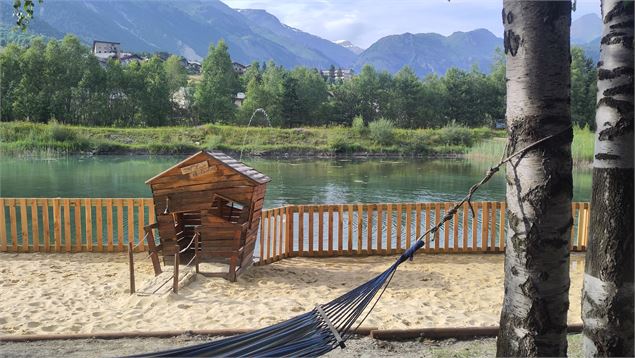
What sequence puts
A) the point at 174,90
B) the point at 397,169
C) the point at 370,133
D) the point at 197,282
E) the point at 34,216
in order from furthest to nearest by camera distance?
the point at 174,90
the point at 370,133
the point at 397,169
the point at 34,216
the point at 197,282

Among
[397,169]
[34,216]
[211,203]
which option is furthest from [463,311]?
[397,169]

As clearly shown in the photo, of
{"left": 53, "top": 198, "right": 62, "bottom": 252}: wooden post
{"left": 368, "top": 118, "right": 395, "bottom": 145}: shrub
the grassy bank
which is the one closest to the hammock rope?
{"left": 53, "top": 198, "right": 62, "bottom": 252}: wooden post

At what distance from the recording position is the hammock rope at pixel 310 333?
11.0ft

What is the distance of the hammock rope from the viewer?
337 centimetres

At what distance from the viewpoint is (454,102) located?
7425 cm

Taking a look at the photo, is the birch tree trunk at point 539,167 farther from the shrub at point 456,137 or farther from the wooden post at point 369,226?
the shrub at point 456,137

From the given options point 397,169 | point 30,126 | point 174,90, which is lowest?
point 397,169

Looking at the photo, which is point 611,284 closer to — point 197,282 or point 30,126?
point 197,282

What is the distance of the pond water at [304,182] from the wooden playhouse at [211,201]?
11306 mm

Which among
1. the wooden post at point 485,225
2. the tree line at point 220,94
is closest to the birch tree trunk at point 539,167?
the wooden post at point 485,225

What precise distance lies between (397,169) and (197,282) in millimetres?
31147

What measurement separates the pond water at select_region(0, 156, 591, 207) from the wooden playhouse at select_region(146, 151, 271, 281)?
37.1 ft

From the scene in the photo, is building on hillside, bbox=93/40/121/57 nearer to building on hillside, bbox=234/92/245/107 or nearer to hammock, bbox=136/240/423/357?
building on hillside, bbox=234/92/245/107

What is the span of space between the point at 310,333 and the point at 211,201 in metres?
3.87
